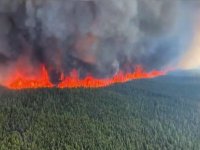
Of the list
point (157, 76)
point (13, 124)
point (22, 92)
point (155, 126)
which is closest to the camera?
point (13, 124)

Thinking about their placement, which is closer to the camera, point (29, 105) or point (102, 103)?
point (29, 105)

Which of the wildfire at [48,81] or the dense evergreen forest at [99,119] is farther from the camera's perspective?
the wildfire at [48,81]

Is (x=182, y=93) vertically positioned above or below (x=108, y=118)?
above

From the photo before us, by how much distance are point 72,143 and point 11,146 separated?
429 centimetres

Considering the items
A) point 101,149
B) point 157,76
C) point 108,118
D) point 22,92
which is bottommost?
point 101,149

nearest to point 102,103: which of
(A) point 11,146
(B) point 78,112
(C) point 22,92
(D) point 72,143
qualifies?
(B) point 78,112

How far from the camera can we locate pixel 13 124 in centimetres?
3691

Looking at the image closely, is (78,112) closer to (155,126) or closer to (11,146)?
(155,126)

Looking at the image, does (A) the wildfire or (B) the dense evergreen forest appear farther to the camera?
(A) the wildfire

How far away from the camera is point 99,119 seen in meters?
40.5

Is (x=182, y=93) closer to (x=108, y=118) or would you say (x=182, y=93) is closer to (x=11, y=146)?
(x=108, y=118)

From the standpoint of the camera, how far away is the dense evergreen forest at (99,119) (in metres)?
35.9

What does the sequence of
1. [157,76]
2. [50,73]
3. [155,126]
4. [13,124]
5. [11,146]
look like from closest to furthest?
[11,146]
[13,124]
[155,126]
[50,73]
[157,76]

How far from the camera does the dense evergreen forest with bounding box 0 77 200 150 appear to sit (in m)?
35.9
